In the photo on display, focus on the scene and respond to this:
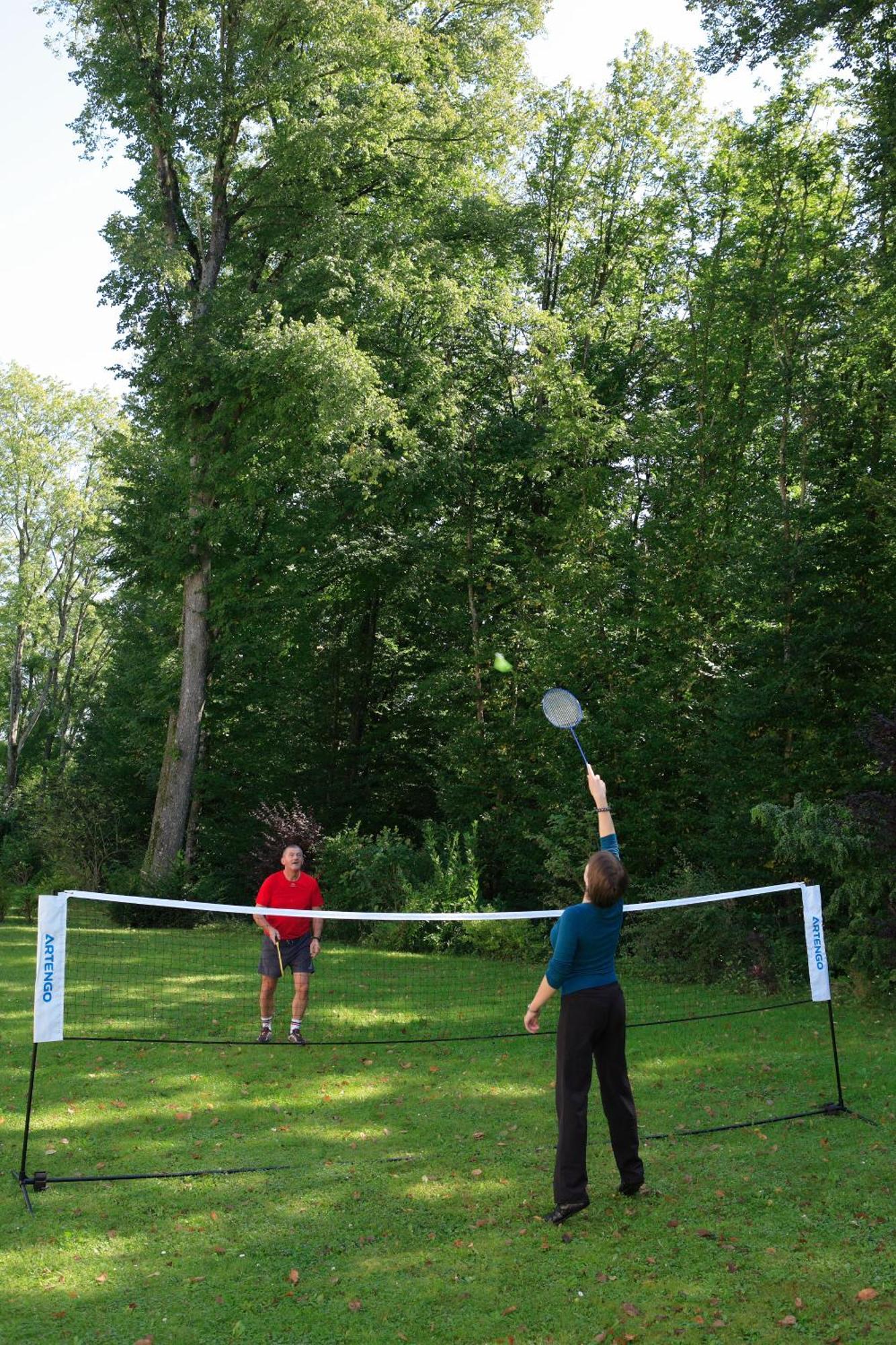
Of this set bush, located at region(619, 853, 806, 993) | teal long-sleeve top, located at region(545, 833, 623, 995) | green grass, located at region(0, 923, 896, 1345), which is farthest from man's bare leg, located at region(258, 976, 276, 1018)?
bush, located at region(619, 853, 806, 993)

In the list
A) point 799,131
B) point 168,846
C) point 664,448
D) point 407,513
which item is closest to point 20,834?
point 168,846

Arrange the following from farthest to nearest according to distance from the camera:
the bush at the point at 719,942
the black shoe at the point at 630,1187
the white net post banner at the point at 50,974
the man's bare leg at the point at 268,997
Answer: the bush at the point at 719,942, the man's bare leg at the point at 268,997, the white net post banner at the point at 50,974, the black shoe at the point at 630,1187

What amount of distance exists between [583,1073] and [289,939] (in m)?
5.28

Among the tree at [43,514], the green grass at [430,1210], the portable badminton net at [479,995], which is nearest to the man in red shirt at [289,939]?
the portable badminton net at [479,995]

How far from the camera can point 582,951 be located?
668cm

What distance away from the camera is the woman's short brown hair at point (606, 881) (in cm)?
670

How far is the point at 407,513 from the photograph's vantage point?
28000 mm

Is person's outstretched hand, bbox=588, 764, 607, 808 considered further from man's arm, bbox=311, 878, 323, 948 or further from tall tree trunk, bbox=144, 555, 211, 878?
tall tree trunk, bbox=144, 555, 211, 878

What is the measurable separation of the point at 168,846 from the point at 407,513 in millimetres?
9765

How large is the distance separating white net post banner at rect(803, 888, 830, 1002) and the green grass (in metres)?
0.97

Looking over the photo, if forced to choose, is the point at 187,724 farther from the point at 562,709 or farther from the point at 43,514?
the point at 43,514

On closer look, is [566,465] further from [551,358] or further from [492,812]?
[492,812]

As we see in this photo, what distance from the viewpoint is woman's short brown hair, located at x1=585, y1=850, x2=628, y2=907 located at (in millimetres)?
6695

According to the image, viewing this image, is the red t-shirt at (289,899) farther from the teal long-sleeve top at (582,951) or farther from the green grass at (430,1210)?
the teal long-sleeve top at (582,951)
